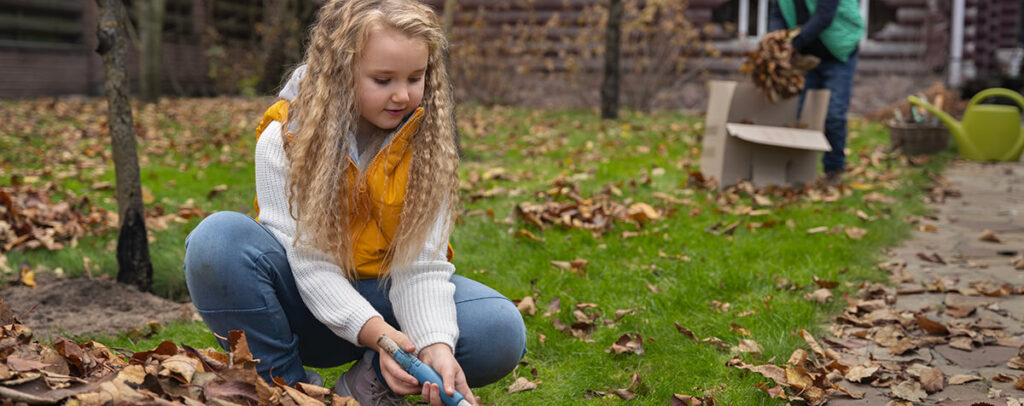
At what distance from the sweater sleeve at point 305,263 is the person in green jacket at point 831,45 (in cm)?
383

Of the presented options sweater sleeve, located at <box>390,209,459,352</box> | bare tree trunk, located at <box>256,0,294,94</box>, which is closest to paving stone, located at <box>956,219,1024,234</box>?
sweater sleeve, located at <box>390,209,459,352</box>

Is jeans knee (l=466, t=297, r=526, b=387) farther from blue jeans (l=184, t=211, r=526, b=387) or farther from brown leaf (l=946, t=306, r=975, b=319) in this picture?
brown leaf (l=946, t=306, r=975, b=319)

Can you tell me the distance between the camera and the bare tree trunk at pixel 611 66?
30.1 feet

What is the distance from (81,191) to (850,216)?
4364 millimetres

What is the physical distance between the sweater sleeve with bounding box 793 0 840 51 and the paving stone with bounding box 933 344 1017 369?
2.70m

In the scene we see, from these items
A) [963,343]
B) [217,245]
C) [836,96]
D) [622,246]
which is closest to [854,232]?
[622,246]

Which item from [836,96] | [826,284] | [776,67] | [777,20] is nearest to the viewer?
[826,284]

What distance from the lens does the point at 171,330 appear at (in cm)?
280

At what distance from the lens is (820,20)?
484 centimetres

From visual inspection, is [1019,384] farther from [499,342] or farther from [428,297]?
[428,297]

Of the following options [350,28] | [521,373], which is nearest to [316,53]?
[350,28]

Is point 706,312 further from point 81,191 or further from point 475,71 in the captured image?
point 475,71

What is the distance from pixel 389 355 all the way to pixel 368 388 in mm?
177

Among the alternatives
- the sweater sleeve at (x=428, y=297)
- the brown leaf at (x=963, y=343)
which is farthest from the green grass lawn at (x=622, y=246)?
the sweater sleeve at (x=428, y=297)
